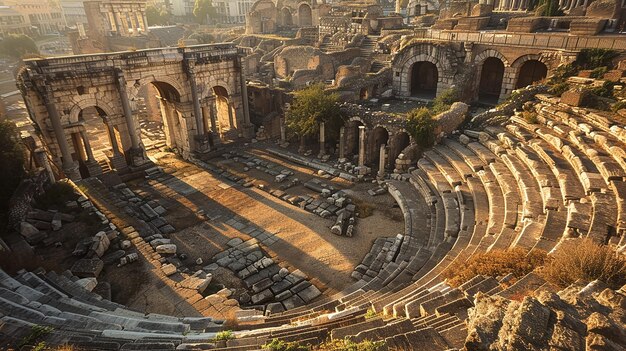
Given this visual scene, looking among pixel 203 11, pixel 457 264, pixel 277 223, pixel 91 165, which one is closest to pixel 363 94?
pixel 277 223

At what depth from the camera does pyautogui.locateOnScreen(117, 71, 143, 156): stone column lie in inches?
703

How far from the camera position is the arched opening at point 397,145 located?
18109 mm

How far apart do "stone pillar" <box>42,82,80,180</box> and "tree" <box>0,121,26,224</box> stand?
2.04 m

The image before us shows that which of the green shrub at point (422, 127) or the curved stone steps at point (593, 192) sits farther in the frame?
the green shrub at point (422, 127)

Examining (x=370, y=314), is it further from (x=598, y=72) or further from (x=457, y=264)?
(x=598, y=72)

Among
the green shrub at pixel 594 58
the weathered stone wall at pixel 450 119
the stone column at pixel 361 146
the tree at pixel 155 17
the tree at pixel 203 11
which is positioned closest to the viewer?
the green shrub at pixel 594 58

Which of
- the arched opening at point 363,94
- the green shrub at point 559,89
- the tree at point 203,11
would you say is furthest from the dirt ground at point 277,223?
the tree at point 203,11

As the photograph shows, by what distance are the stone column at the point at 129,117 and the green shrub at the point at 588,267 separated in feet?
62.4

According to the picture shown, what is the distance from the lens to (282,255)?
43.1ft

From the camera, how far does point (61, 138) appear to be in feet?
55.1

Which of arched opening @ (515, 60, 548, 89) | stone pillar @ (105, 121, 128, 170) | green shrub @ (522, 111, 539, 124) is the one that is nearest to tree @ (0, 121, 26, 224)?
stone pillar @ (105, 121, 128, 170)

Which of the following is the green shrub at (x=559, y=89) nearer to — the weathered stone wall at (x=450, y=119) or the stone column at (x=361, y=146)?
the weathered stone wall at (x=450, y=119)

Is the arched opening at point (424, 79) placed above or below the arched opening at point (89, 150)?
above

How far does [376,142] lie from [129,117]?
1317 centimetres
